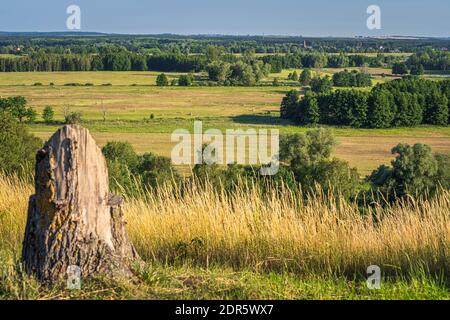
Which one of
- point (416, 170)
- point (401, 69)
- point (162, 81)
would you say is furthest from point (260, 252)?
point (401, 69)

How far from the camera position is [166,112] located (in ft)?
283

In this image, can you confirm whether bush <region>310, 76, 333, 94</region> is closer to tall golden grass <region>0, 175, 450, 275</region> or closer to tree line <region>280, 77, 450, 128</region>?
tree line <region>280, 77, 450, 128</region>

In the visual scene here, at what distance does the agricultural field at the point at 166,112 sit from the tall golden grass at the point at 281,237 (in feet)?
131

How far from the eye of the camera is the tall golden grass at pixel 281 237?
5.98 m

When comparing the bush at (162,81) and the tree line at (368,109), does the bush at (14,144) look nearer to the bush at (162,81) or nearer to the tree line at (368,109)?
the tree line at (368,109)

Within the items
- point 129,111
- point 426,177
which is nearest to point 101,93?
point 129,111

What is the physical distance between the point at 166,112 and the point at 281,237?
80814mm

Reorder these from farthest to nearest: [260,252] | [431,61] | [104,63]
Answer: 1. [104,63]
2. [431,61]
3. [260,252]

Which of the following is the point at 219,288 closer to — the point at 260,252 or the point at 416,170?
the point at 260,252

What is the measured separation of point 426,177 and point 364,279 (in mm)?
29706

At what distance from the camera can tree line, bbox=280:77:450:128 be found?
8319cm

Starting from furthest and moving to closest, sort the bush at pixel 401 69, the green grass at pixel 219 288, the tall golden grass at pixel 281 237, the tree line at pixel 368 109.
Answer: the bush at pixel 401 69, the tree line at pixel 368 109, the tall golden grass at pixel 281 237, the green grass at pixel 219 288

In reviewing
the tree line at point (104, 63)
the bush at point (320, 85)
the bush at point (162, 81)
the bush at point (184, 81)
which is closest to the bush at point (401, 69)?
the bush at point (320, 85)
